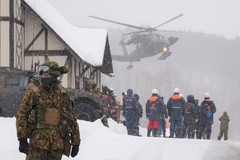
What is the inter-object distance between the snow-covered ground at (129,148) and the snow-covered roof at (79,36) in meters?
8.93

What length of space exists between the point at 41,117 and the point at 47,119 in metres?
0.07

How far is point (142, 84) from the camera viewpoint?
372 ft

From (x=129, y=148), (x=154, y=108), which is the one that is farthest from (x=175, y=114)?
(x=129, y=148)

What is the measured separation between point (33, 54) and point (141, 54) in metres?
16.3

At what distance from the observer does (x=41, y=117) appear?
18.3 feet

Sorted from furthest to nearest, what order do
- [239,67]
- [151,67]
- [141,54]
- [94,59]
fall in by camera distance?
[239,67]
[151,67]
[141,54]
[94,59]

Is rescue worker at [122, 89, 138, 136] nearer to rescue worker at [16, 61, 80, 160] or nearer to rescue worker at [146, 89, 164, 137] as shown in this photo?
rescue worker at [146, 89, 164, 137]

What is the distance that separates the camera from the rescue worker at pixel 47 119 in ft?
18.1

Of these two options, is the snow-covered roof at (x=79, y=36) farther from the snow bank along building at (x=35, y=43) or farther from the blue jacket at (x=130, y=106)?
the blue jacket at (x=130, y=106)

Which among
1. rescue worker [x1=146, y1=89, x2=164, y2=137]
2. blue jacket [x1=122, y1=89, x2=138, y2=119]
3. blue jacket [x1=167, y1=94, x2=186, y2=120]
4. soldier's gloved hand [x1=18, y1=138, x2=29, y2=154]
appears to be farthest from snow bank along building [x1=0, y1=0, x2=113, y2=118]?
soldier's gloved hand [x1=18, y1=138, x2=29, y2=154]

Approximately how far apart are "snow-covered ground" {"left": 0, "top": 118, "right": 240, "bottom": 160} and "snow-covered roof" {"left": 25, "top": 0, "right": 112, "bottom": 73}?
8926 mm

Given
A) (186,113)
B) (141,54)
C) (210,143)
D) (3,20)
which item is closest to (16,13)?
(3,20)

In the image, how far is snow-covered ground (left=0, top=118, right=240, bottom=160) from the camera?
29.5ft

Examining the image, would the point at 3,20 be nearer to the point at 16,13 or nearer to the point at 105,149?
the point at 16,13
